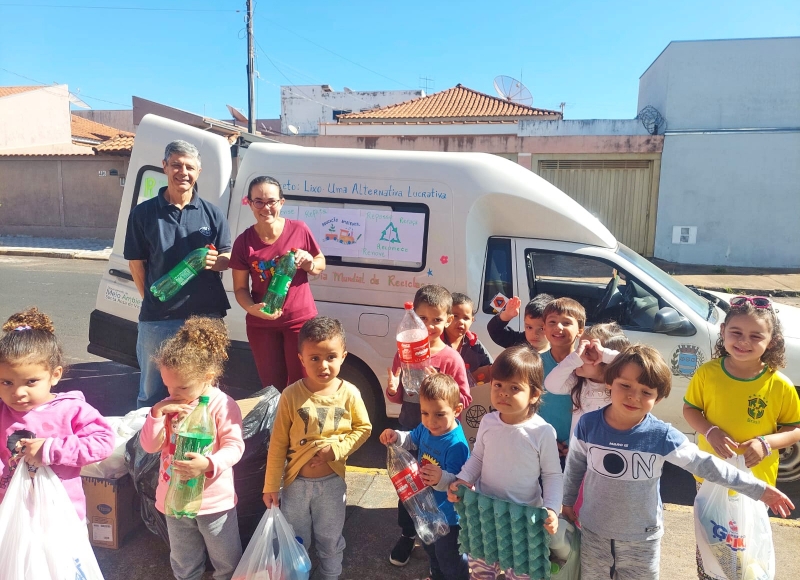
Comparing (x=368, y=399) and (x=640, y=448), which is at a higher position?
(x=640, y=448)

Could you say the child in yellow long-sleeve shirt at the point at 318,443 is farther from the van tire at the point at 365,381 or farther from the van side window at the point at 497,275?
the van side window at the point at 497,275

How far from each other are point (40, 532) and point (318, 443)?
1.08 metres

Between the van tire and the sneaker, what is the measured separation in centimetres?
137

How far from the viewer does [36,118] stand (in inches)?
1009

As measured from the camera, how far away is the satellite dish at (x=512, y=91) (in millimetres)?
21172

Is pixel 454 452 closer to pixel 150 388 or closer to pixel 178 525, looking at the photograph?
pixel 178 525

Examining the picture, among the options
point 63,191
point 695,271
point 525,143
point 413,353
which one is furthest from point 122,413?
point 63,191

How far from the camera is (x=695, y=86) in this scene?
1606 cm

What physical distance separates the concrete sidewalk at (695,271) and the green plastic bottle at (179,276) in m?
11.4

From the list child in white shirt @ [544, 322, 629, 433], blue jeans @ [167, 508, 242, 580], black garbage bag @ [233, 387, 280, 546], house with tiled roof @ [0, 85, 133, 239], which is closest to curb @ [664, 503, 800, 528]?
child in white shirt @ [544, 322, 629, 433]

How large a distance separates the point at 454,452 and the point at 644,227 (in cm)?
1616

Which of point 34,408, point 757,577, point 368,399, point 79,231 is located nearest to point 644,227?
point 368,399

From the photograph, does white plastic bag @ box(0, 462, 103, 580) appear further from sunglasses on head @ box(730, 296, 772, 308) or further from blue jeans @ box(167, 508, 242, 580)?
sunglasses on head @ box(730, 296, 772, 308)

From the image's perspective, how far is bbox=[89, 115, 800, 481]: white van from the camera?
3.93m
